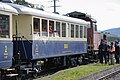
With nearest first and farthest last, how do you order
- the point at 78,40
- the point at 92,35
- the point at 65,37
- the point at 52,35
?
the point at 52,35
the point at 65,37
the point at 78,40
the point at 92,35

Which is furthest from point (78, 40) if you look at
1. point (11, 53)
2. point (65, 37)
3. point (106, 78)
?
point (11, 53)

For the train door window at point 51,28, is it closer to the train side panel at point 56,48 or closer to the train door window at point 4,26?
the train side panel at point 56,48

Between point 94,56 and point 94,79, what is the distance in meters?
12.7

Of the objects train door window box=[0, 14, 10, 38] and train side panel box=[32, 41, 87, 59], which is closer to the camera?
train door window box=[0, 14, 10, 38]

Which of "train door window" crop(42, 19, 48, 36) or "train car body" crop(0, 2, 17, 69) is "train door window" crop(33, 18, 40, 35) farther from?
"train car body" crop(0, 2, 17, 69)

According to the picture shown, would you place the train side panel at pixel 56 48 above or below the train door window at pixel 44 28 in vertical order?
below

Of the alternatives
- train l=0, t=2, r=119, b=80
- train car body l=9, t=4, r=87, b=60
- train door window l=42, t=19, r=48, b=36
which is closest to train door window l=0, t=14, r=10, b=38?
train l=0, t=2, r=119, b=80

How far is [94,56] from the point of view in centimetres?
2884

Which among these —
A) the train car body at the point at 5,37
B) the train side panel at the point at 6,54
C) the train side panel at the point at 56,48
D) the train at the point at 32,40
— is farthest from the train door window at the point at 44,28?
the train side panel at the point at 6,54

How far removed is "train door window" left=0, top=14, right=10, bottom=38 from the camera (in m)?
13.6

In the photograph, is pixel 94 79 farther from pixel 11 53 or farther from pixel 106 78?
pixel 11 53

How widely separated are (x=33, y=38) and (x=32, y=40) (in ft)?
0.42

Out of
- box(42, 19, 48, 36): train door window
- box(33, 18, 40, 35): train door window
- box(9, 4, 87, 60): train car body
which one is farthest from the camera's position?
box(42, 19, 48, 36): train door window

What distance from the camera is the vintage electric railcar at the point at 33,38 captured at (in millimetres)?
13927
